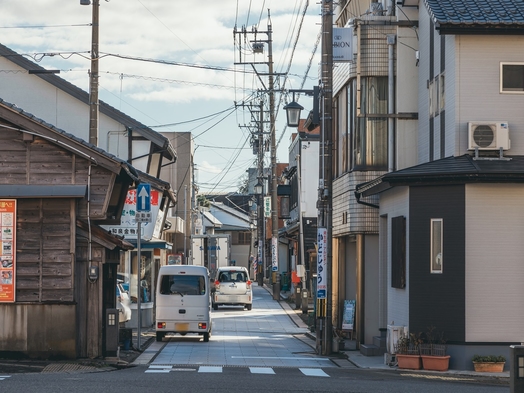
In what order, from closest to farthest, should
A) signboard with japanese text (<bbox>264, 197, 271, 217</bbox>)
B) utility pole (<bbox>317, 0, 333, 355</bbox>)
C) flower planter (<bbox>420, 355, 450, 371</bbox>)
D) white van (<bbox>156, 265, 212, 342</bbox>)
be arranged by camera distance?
1. flower planter (<bbox>420, 355, 450, 371</bbox>)
2. utility pole (<bbox>317, 0, 333, 355</bbox>)
3. white van (<bbox>156, 265, 212, 342</bbox>)
4. signboard with japanese text (<bbox>264, 197, 271, 217</bbox>)

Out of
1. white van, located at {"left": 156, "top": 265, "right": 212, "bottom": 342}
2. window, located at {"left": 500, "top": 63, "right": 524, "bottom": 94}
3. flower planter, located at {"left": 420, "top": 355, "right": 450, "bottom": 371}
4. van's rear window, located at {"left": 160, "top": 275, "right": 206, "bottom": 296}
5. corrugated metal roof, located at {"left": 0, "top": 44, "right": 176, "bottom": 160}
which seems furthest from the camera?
corrugated metal roof, located at {"left": 0, "top": 44, "right": 176, "bottom": 160}

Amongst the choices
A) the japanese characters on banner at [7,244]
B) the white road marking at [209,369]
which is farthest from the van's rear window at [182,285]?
the white road marking at [209,369]

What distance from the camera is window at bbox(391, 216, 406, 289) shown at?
21406 mm

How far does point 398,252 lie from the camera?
862 inches

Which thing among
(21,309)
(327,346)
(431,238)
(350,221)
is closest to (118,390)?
(21,309)

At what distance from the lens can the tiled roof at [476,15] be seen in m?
20.1

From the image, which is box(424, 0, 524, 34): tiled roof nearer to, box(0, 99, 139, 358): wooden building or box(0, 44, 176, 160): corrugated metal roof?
box(0, 99, 139, 358): wooden building

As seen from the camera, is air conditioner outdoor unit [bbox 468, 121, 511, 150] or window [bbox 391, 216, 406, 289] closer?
air conditioner outdoor unit [bbox 468, 121, 511, 150]

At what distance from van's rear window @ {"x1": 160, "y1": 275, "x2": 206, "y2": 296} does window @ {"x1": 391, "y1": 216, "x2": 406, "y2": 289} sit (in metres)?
7.97

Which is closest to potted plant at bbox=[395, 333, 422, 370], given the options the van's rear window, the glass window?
the glass window

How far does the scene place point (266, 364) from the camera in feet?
66.7

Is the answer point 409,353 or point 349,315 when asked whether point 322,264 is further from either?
point 409,353

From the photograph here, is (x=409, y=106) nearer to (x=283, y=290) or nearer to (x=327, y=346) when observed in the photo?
(x=327, y=346)

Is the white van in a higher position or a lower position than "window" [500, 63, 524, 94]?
lower
